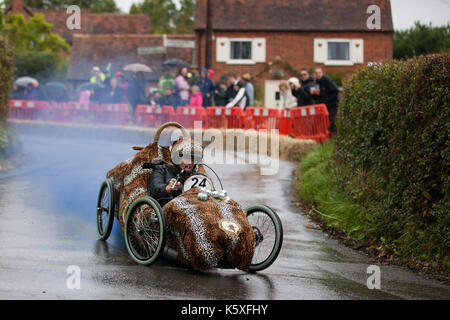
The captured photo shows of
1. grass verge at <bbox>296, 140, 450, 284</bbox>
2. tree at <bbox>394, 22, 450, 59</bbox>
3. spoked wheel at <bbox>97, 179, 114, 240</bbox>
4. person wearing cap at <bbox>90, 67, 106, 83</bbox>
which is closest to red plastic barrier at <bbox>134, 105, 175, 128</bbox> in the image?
person wearing cap at <bbox>90, 67, 106, 83</bbox>

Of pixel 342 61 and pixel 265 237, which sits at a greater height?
pixel 342 61

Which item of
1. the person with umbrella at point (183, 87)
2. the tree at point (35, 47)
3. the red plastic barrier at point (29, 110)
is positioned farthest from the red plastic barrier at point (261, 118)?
the tree at point (35, 47)

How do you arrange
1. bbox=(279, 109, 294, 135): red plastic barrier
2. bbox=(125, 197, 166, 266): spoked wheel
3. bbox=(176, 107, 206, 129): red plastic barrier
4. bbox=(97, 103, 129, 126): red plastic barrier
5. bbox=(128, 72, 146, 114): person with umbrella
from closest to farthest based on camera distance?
bbox=(125, 197, 166, 266): spoked wheel → bbox=(279, 109, 294, 135): red plastic barrier → bbox=(176, 107, 206, 129): red plastic barrier → bbox=(128, 72, 146, 114): person with umbrella → bbox=(97, 103, 129, 126): red plastic barrier

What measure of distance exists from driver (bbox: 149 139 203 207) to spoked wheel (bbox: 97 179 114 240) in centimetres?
105

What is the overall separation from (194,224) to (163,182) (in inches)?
56.9

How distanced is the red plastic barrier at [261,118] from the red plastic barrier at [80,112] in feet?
26.1

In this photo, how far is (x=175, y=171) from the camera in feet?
30.7

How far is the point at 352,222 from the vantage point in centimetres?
1116

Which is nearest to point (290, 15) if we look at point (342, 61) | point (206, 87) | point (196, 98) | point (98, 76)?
point (342, 61)

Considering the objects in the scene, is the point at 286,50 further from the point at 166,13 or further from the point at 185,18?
the point at 166,13

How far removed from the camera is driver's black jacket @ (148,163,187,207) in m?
8.96

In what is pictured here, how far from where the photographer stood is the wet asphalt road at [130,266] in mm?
7160

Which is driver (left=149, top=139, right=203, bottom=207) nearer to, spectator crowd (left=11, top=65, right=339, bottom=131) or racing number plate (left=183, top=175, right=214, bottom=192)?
racing number plate (left=183, top=175, right=214, bottom=192)

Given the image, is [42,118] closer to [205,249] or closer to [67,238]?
[67,238]
